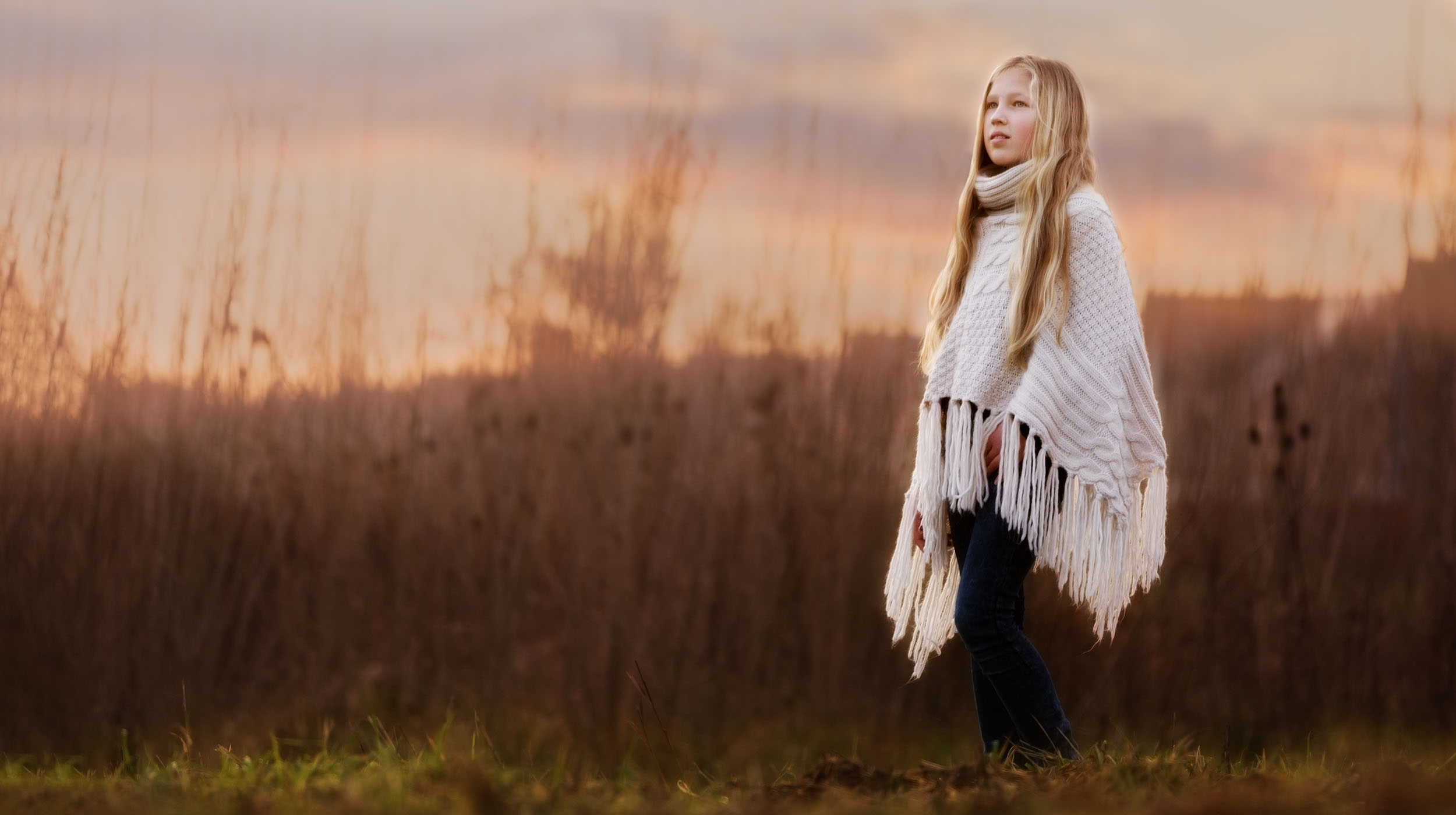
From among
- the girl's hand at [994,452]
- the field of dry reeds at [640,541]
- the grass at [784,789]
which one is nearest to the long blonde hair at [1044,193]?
the girl's hand at [994,452]

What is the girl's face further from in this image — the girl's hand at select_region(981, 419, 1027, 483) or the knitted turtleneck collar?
the girl's hand at select_region(981, 419, 1027, 483)

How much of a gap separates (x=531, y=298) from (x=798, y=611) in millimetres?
1045

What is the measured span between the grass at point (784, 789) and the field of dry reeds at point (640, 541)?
2.41 ft

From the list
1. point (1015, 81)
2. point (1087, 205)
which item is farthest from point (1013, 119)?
point (1087, 205)

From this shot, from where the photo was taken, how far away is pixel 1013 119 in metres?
2.04

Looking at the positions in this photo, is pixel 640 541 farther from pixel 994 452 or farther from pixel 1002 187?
pixel 1002 187

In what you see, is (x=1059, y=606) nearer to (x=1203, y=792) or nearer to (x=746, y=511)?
(x=746, y=511)

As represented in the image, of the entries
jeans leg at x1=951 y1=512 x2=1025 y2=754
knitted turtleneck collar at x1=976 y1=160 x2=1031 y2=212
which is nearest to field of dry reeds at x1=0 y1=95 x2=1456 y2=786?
jeans leg at x1=951 y1=512 x2=1025 y2=754

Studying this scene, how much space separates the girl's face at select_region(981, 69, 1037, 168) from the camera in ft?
6.67

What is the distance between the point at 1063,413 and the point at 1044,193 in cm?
35

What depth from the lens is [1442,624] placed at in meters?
3.16

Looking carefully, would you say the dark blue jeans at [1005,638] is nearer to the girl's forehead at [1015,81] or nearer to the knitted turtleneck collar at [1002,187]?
the knitted turtleneck collar at [1002,187]

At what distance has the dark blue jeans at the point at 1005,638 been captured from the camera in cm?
190

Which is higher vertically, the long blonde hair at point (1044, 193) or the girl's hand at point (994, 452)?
the long blonde hair at point (1044, 193)
